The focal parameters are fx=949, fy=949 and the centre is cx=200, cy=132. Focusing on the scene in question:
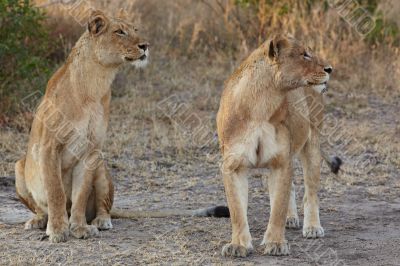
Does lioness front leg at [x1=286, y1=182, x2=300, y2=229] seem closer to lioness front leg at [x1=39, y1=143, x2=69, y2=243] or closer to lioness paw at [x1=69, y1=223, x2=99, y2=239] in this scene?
lioness paw at [x1=69, y1=223, x2=99, y2=239]

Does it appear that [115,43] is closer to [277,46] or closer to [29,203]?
[277,46]

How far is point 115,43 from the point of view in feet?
19.5

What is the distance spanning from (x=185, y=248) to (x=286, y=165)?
78cm

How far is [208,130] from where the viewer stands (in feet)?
30.9

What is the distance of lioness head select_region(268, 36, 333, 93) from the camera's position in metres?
5.50

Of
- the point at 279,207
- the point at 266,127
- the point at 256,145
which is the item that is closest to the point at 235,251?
the point at 279,207

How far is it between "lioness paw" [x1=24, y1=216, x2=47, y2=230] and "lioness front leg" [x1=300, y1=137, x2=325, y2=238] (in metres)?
1.69

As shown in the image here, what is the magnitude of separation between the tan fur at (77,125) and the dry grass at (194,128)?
0.25 m

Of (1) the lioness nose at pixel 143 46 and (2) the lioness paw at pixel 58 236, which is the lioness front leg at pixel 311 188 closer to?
(1) the lioness nose at pixel 143 46

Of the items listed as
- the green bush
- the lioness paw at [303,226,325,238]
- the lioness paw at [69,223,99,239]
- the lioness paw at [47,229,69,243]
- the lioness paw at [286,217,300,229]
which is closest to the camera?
the lioness paw at [47,229,69,243]

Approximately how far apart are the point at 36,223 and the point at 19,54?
3.39 m

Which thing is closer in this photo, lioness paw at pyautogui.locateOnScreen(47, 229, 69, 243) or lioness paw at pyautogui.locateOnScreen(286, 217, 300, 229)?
lioness paw at pyautogui.locateOnScreen(47, 229, 69, 243)

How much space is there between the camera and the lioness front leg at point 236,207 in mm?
5445

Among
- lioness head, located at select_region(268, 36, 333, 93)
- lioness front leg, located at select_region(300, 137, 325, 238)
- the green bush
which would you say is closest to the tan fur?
lioness head, located at select_region(268, 36, 333, 93)
